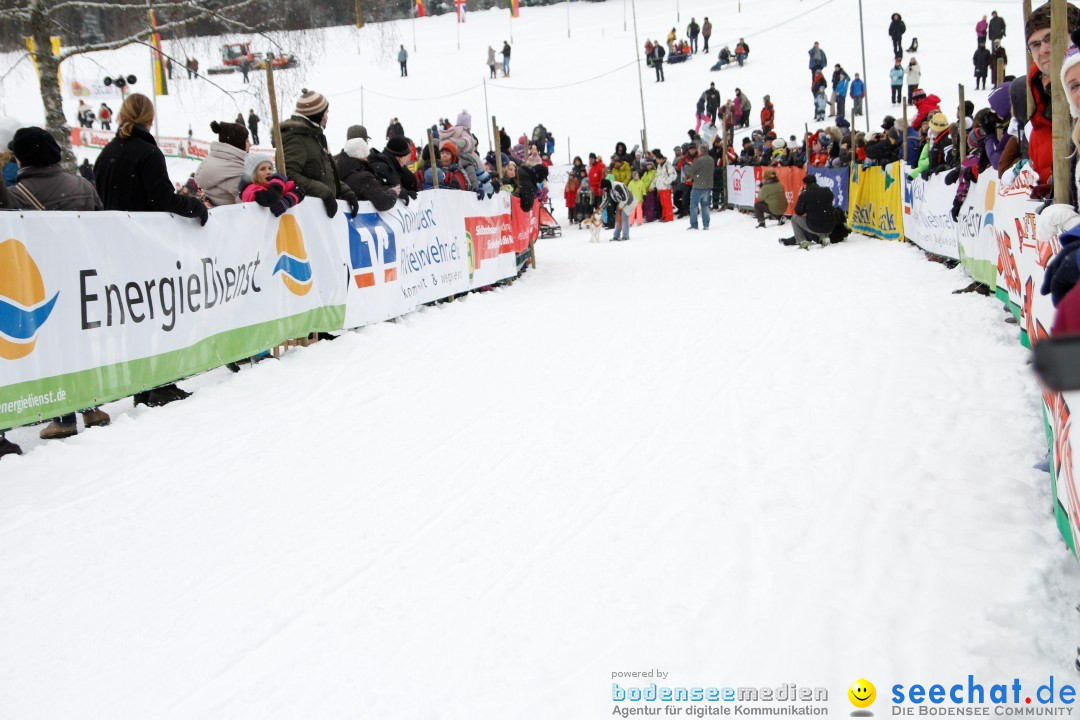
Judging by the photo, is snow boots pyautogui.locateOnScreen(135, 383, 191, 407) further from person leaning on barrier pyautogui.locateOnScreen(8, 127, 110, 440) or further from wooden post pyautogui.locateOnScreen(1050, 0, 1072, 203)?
wooden post pyautogui.locateOnScreen(1050, 0, 1072, 203)

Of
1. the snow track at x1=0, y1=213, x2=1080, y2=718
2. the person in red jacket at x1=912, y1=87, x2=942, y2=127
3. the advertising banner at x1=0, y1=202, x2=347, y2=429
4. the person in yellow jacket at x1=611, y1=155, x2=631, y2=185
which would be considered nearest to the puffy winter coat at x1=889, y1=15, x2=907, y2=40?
the person in yellow jacket at x1=611, y1=155, x2=631, y2=185

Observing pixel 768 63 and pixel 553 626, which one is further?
pixel 768 63

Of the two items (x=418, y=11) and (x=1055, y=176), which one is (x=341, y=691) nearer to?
(x=1055, y=176)

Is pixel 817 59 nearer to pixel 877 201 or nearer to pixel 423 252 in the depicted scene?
pixel 877 201

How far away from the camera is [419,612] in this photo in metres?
3.37

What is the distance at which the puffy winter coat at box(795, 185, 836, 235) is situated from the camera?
14.9m

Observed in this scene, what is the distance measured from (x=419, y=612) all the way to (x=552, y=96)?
137ft

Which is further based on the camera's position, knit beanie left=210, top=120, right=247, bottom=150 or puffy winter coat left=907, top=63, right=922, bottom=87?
puffy winter coat left=907, top=63, right=922, bottom=87

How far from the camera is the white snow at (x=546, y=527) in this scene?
116 inches

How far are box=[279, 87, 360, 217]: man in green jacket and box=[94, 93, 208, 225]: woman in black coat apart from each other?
201 cm

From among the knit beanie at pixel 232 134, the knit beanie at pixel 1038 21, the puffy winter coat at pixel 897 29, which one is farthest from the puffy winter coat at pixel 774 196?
the puffy winter coat at pixel 897 29

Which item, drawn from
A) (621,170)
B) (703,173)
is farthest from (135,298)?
(621,170)

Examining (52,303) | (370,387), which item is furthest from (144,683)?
(370,387)

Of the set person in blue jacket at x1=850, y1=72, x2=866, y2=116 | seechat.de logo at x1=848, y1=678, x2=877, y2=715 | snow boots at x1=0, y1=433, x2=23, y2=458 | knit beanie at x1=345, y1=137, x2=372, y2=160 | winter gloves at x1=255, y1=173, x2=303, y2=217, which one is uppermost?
person in blue jacket at x1=850, y1=72, x2=866, y2=116
